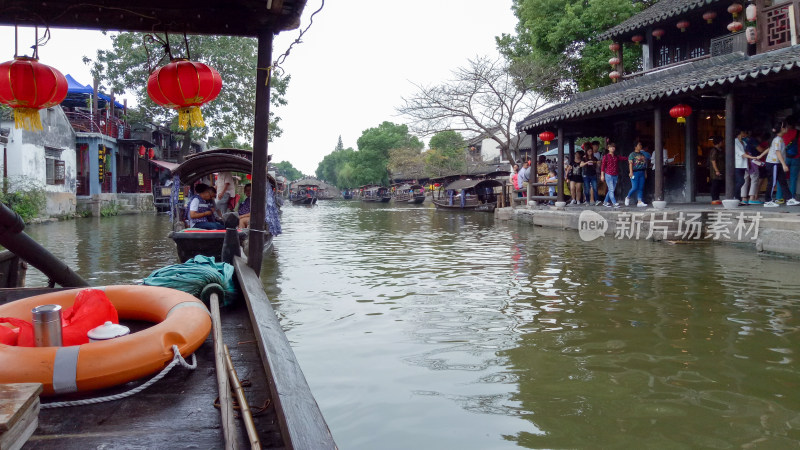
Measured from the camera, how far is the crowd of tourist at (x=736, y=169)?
10.4 metres

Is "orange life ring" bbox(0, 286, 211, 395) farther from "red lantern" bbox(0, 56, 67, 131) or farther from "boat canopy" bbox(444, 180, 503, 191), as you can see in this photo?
"boat canopy" bbox(444, 180, 503, 191)

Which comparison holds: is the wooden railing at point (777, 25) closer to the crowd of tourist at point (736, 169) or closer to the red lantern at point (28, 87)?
the crowd of tourist at point (736, 169)

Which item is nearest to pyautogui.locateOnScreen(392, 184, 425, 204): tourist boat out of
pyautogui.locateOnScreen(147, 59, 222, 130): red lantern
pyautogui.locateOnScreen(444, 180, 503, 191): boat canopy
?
pyautogui.locateOnScreen(444, 180, 503, 191): boat canopy

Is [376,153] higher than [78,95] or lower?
higher

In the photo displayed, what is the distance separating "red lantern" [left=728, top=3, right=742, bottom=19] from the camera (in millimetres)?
12891

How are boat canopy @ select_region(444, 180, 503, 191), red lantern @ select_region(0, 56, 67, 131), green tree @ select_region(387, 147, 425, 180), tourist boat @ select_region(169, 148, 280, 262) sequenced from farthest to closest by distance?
green tree @ select_region(387, 147, 425, 180) < boat canopy @ select_region(444, 180, 503, 191) < tourist boat @ select_region(169, 148, 280, 262) < red lantern @ select_region(0, 56, 67, 131)

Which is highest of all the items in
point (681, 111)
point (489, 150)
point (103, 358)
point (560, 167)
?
point (489, 150)

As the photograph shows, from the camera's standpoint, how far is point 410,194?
49.4 metres

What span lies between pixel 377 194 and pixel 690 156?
4421 centimetres

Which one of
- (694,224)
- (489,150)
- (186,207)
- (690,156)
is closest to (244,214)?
(186,207)

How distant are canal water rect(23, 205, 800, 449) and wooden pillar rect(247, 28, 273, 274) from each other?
2.91 ft

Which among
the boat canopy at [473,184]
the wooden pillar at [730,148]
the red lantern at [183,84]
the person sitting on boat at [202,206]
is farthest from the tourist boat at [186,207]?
the boat canopy at [473,184]

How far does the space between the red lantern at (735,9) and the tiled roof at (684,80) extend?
4.02 ft

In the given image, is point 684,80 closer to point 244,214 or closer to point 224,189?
point 244,214
